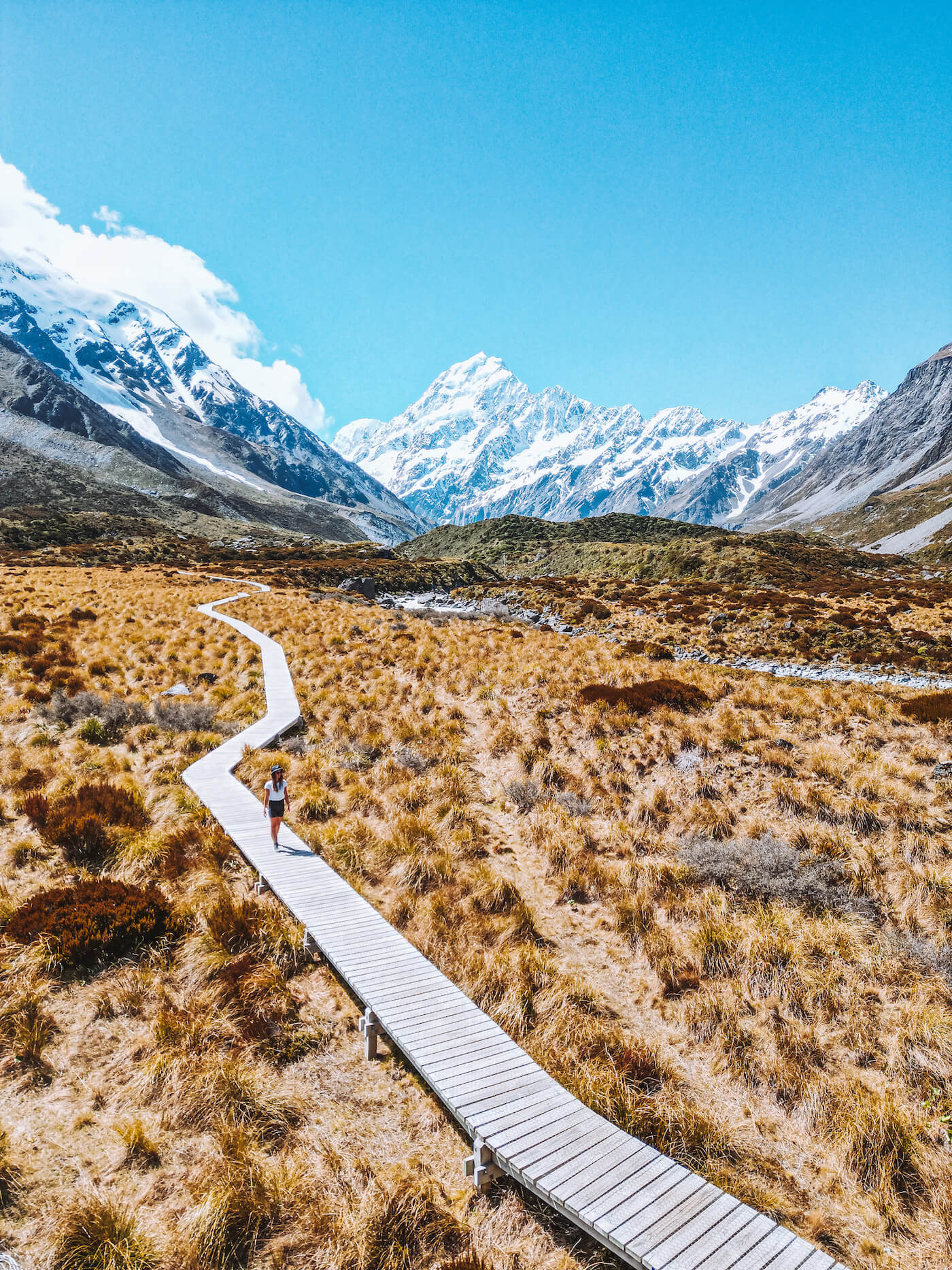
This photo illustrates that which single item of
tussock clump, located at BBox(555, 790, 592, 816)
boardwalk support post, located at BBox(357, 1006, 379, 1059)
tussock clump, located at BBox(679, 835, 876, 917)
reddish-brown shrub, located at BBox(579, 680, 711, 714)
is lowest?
boardwalk support post, located at BBox(357, 1006, 379, 1059)

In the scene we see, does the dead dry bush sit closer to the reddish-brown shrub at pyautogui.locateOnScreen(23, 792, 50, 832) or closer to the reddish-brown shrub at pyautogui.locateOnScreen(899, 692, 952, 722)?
the reddish-brown shrub at pyautogui.locateOnScreen(23, 792, 50, 832)

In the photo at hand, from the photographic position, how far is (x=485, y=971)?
26.0 ft

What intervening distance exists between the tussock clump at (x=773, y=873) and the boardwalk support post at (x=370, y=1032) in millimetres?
6077

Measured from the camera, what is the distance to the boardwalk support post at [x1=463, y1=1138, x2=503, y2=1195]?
17.3 ft

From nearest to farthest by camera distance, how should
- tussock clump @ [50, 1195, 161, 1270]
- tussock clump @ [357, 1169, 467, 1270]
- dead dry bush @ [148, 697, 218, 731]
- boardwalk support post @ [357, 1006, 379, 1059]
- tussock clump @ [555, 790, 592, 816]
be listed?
tussock clump @ [50, 1195, 161, 1270] → tussock clump @ [357, 1169, 467, 1270] → boardwalk support post @ [357, 1006, 379, 1059] → tussock clump @ [555, 790, 592, 816] → dead dry bush @ [148, 697, 218, 731]

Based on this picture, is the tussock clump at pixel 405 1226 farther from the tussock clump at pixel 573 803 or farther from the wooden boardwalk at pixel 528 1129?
the tussock clump at pixel 573 803

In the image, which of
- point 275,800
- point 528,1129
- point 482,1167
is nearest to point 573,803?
point 275,800

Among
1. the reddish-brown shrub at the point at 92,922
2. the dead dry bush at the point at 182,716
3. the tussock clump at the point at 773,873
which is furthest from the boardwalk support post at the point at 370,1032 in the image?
the dead dry bush at the point at 182,716

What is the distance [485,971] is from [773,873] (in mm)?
5332

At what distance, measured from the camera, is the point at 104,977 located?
299 inches

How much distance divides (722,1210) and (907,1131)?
8.08 feet

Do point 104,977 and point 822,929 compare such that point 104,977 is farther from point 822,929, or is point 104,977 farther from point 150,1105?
point 822,929

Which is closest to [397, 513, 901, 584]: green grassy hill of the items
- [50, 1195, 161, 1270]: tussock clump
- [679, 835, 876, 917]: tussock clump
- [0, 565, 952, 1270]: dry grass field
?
[0, 565, 952, 1270]: dry grass field

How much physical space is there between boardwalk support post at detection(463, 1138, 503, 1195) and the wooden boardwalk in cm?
1
